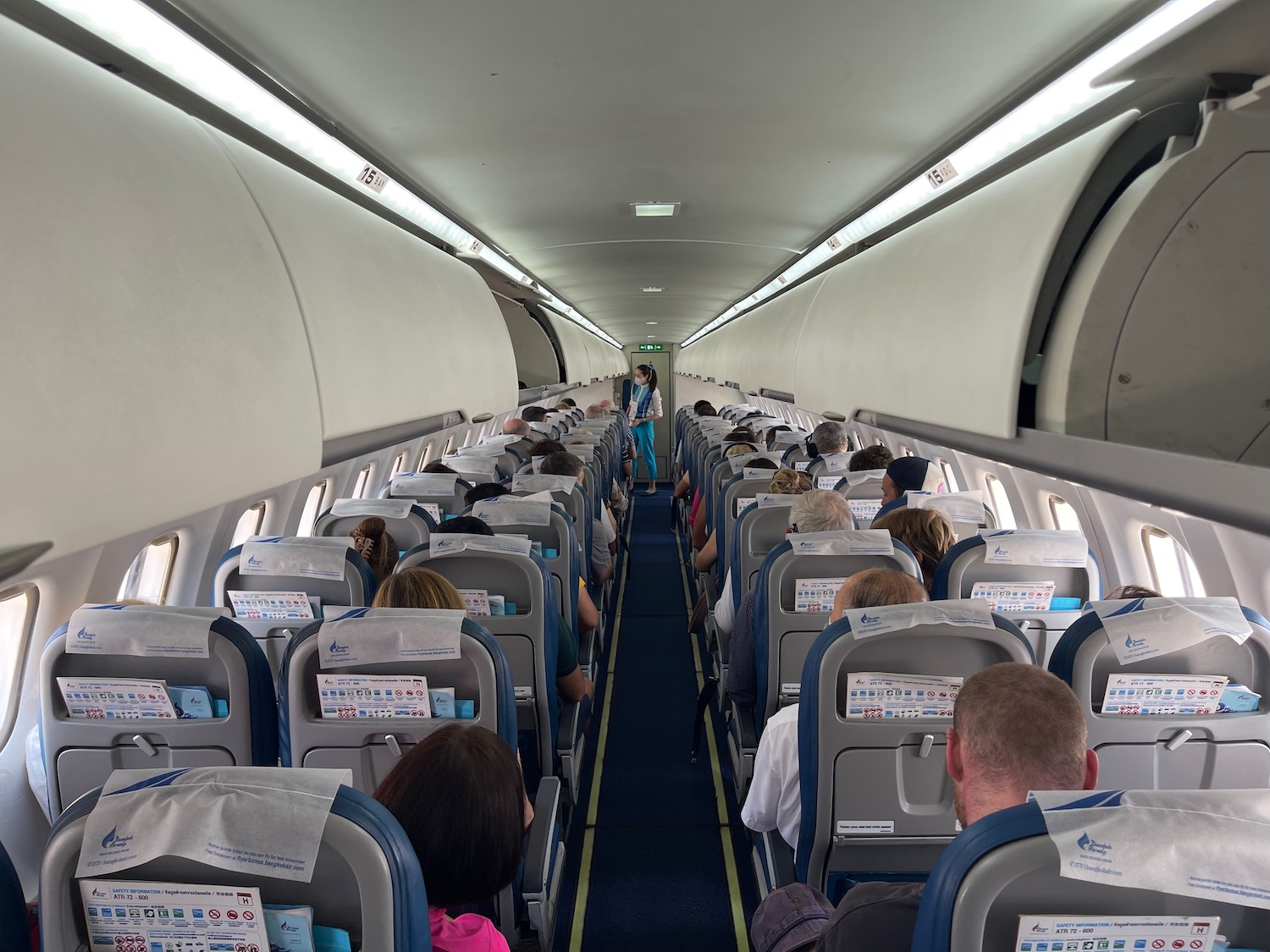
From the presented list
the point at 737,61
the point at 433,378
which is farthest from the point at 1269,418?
the point at 433,378

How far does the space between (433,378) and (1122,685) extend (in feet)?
11.1

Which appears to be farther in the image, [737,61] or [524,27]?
[737,61]

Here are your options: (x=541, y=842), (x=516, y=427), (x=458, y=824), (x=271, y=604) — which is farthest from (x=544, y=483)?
(x=516, y=427)

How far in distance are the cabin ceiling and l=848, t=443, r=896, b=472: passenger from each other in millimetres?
2050

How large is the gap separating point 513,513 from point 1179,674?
3593 mm

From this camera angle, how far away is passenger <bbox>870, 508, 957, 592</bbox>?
4.62 metres

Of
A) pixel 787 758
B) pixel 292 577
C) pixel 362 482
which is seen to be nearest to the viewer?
pixel 787 758

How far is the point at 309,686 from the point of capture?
2848 mm

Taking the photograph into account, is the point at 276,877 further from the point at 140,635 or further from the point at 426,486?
the point at 426,486

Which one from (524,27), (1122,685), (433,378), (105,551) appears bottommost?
(1122,685)

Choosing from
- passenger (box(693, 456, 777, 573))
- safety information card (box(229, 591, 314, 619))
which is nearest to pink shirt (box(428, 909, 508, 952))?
safety information card (box(229, 591, 314, 619))

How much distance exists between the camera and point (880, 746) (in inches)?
111

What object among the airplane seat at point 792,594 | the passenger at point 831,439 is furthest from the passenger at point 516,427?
the airplane seat at point 792,594

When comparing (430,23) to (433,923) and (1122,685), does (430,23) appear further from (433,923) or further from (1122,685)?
(1122,685)
